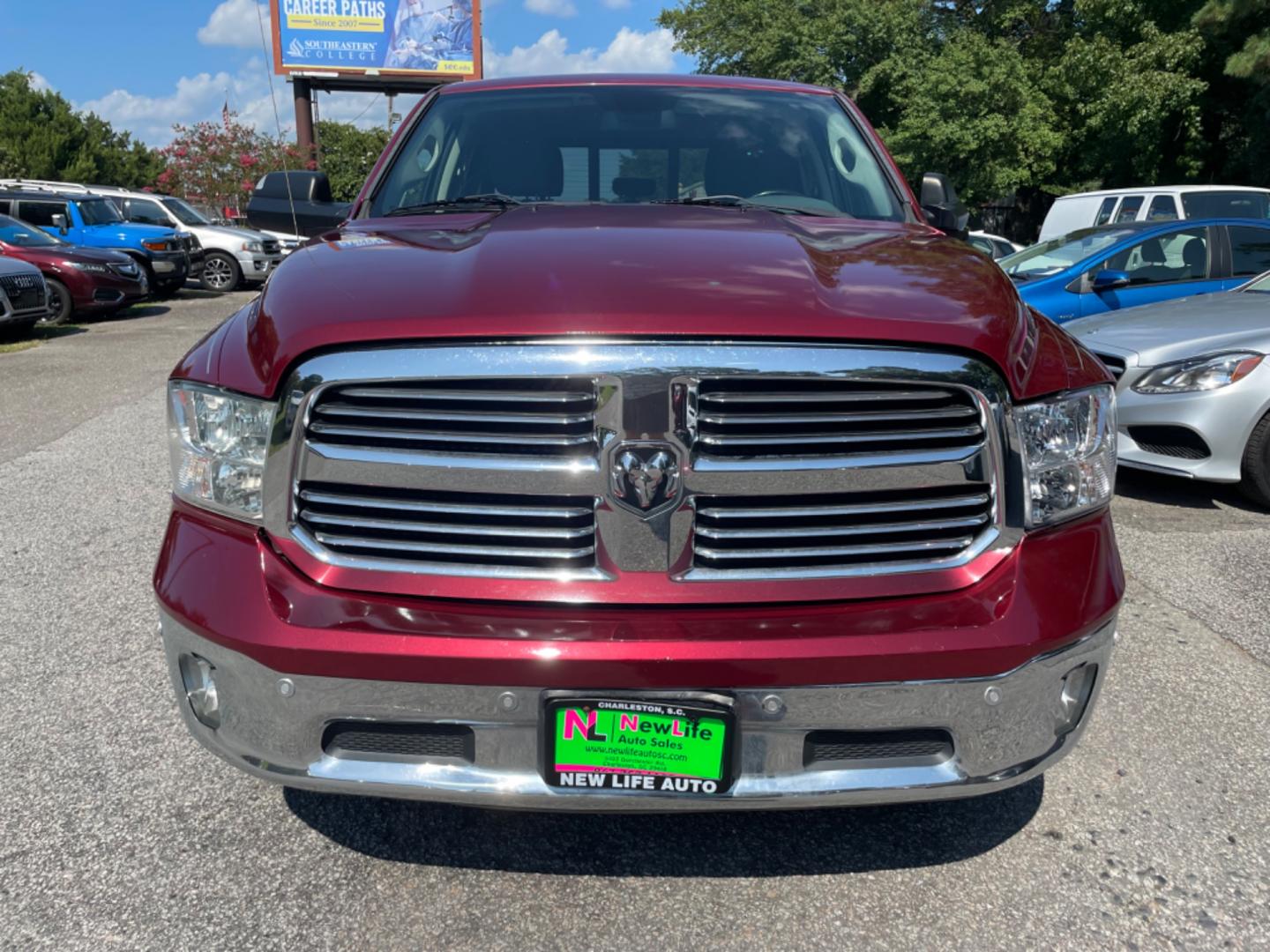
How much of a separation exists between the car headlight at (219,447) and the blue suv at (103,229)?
52.0 ft

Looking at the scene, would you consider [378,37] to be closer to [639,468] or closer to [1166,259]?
[1166,259]

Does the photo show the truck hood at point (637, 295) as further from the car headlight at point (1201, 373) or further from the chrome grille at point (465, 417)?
the car headlight at point (1201, 373)

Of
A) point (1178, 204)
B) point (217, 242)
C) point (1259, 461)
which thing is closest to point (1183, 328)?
point (1259, 461)

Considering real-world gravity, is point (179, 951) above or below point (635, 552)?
below

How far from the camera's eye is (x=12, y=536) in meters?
4.71

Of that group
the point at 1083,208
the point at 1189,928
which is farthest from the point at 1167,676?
the point at 1083,208

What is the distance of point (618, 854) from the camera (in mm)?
2395

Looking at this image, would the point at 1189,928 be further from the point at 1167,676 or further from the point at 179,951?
the point at 179,951

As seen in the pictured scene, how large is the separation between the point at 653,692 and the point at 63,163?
54.5m

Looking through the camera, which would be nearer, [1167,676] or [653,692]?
[653,692]

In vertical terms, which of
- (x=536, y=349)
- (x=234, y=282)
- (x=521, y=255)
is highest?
(x=521, y=255)

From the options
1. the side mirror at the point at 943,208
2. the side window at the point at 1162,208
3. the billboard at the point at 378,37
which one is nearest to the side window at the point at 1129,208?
the side window at the point at 1162,208

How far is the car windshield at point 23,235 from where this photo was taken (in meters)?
13.7

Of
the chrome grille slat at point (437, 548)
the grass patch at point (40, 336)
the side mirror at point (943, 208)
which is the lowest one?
the grass patch at point (40, 336)
